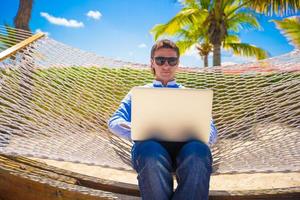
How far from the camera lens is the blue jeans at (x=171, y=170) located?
1445 millimetres

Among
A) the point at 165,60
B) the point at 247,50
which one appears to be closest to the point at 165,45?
the point at 165,60

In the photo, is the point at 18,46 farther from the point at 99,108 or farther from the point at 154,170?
the point at 154,170

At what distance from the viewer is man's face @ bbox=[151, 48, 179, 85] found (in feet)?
6.60

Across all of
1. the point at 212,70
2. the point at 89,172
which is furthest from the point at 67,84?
the point at 212,70

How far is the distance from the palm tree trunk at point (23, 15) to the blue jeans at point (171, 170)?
4.62 metres

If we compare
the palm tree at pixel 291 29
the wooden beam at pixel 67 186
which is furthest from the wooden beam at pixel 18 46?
the palm tree at pixel 291 29

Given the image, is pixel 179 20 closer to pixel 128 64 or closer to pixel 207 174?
pixel 128 64

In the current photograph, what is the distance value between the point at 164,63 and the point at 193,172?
2.38 ft

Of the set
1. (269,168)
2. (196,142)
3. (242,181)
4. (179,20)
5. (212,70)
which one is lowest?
(242,181)

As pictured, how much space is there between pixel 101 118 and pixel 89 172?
2.52ft

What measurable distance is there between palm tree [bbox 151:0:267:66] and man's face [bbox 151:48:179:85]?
30.7 ft

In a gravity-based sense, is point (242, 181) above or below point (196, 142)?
below

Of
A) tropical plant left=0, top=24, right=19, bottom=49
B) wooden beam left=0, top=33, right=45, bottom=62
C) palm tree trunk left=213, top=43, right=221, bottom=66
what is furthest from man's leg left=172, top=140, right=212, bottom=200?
palm tree trunk left=213, top=43, right=221, bottom=66

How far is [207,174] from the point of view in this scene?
149cm
